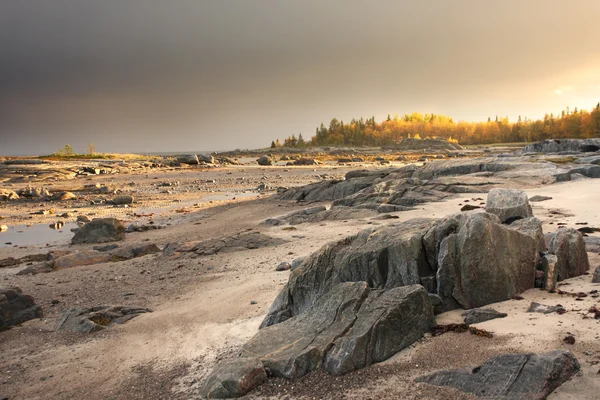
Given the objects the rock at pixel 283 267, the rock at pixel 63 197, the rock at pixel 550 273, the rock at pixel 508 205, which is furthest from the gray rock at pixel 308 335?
the rock at pixel 63 197

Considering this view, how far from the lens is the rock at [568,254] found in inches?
398

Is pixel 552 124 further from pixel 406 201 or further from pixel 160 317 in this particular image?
pixel 160 317

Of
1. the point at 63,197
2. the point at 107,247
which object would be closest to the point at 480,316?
the point at 107,247

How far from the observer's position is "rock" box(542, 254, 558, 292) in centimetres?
949

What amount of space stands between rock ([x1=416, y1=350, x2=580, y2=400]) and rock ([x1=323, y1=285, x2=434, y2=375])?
1.16 meters

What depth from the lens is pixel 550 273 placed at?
959 centimetres

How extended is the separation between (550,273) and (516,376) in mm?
4337

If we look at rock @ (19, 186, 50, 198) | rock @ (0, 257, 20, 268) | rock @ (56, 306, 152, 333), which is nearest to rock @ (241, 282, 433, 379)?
rock @ (56, 306, 152, 333)

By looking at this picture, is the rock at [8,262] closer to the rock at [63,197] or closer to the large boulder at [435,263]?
the large boulder at [435,263]

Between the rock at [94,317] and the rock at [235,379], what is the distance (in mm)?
5826

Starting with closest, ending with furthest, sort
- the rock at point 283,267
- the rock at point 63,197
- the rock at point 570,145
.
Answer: the rock at point 283,267 < the rock at point 63,197 < the rock at point 570,145

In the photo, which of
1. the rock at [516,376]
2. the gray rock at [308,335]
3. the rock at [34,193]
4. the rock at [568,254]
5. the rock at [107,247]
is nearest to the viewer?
the rock at [516,376]

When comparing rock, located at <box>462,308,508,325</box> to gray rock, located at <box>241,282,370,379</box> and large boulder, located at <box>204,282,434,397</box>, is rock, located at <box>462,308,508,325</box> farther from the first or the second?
gray rock, located at <box>241,282,370,379</box>

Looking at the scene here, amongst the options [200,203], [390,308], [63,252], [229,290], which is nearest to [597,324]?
[390,308]
